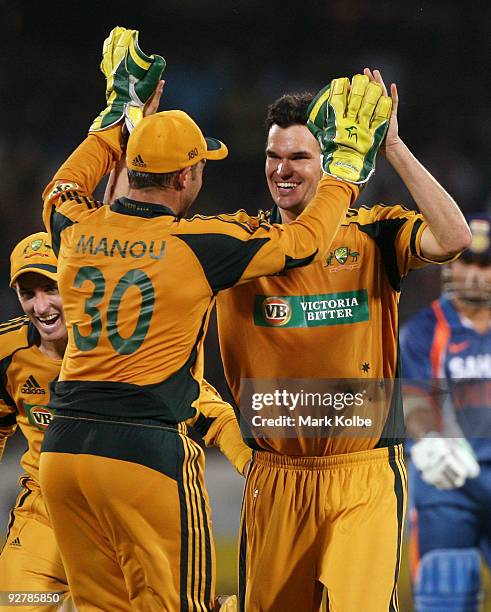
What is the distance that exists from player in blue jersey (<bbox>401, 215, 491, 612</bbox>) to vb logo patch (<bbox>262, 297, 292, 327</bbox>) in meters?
1.64

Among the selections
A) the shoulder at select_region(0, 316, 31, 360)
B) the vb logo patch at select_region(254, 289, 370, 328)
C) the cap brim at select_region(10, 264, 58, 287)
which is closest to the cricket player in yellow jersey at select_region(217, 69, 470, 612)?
the vb logo patch at select_region(254, 289, 370, 328)

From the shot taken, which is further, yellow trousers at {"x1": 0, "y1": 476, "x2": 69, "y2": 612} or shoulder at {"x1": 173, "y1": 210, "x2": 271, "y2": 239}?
yellow trousers at {"x1": 0, "y1": 476, "x2": 69, "y2": 612}

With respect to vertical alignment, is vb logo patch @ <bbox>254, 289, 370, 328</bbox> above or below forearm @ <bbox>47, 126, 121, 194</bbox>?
below

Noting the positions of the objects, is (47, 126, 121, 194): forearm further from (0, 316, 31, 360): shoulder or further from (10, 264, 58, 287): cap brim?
(0, 316, 31, 360): shoulder

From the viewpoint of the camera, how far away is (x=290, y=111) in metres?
3.64

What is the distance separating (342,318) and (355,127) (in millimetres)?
640

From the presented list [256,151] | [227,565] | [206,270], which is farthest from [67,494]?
[256,151]

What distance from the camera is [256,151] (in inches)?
220

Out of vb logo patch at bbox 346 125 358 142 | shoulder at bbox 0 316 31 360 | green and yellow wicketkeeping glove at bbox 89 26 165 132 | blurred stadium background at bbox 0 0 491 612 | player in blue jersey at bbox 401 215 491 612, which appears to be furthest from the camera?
blurred stadium background at bbox 0 0 491 612

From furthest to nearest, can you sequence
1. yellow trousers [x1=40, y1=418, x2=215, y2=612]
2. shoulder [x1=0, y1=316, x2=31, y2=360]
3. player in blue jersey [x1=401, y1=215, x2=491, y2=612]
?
player in blue jersey [x1=401, y1=215, x2=491, y2=612] → shoulder [x1=0, y1=316, x2=31, y2=360] → yellow trousers [x1=40, y1=418, x2=215, y2=612]

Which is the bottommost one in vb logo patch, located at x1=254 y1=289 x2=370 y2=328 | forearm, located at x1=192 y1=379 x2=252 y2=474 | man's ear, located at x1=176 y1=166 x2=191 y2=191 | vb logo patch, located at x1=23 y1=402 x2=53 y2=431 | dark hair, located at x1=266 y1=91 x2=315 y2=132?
forearm, located at x1=192 y1=379 x2=252 y2=474

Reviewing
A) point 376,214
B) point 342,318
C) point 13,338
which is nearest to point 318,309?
point 342,318

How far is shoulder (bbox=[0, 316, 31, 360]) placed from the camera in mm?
4008

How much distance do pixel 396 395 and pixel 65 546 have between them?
1187 mm
